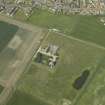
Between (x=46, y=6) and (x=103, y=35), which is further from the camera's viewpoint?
(x=46, y=6)

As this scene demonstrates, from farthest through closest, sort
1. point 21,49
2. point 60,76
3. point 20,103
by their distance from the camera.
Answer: point 21,49, point 60,76, point 20,103

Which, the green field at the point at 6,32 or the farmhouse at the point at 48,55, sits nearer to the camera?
the farmhouse at the point at 48,55

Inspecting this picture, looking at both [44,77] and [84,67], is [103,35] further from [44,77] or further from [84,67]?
[44,77]

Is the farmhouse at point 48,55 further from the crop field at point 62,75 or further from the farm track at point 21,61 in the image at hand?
the farm track at point 21,61

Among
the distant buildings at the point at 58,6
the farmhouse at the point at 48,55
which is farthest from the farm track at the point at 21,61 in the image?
the distant buildings at the point at 58,6

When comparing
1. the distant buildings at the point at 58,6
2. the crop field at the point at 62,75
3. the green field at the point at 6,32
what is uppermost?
the distant buildings at the point at 58,6

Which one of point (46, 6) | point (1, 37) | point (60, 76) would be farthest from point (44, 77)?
point (46, 6)

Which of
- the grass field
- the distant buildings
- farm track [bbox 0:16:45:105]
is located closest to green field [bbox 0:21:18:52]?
farm track [bbox 0:16:45:105]
